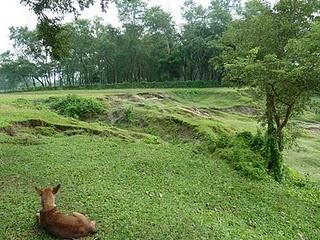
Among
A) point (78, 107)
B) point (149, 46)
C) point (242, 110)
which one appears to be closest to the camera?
point (78, 107)

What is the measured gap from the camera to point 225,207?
11.8 metres

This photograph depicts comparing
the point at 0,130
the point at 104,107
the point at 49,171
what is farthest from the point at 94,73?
the point at 49,171

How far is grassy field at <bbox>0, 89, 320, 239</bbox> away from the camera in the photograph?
9.50 m

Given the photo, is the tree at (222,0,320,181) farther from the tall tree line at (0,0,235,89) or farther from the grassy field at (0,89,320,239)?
the tall tree line at (0,0,235,89)

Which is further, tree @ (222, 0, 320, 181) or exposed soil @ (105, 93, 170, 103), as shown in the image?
exposed soil @ (105, 93, 170, 103)

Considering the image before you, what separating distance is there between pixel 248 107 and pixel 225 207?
3189 cm

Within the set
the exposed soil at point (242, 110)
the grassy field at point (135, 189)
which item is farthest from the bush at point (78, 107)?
the exposed soil at point (242, 110)

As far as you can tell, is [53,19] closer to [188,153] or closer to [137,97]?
[188,153]

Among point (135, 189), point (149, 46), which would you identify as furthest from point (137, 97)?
point (149, 46)

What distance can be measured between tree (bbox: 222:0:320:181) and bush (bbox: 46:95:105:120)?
10.4 m

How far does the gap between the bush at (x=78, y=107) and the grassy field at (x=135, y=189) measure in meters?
4.83

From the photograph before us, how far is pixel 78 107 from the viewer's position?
1056 inches

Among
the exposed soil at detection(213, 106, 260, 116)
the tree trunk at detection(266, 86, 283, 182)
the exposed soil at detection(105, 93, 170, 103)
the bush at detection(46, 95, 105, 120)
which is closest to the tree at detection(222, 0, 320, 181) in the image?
the tree trunk at detection(266, 86, 283, 182)

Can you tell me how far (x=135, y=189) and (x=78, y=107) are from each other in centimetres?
1579
